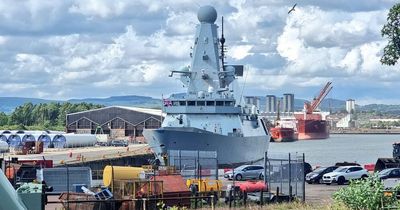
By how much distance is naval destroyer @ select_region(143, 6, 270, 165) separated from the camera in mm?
63750

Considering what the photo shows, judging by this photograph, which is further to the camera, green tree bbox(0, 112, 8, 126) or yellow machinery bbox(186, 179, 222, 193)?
green tree bbox(0, 112, 8, 126)

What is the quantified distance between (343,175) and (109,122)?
110m

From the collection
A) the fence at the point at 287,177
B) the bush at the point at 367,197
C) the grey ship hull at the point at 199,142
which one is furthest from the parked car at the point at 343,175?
the bush at the point at 367,197

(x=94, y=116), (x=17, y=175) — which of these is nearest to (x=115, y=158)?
(x=17, y=175)

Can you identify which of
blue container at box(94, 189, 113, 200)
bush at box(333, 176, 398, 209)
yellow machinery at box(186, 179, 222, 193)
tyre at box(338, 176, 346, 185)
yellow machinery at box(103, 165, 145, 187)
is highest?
bush at box(333, 176, 398, 209)

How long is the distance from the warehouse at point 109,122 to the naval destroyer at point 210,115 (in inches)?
2833

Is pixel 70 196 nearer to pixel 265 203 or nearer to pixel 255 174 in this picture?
pixel 265 203

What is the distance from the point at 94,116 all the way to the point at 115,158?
77.4m

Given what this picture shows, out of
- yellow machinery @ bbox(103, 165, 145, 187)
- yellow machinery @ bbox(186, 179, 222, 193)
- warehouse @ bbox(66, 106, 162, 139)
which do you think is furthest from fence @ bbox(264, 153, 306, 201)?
warehouse @ bbox(66, 106, 162, 139)

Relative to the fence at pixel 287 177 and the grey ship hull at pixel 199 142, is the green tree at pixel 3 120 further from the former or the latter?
the fence at pixel 287 177

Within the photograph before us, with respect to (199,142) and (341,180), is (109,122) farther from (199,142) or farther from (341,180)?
(341,180)

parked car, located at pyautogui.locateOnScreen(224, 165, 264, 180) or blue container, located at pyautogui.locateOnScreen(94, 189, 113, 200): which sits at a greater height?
blue container, located at pyautogui.locateOnScreen(94, 189, 113, 200)

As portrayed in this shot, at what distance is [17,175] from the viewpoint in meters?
34.9

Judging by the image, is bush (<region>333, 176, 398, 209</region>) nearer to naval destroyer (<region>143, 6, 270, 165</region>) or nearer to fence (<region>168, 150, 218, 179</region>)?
fence (<region>168, 150, 218, 179</region>)
